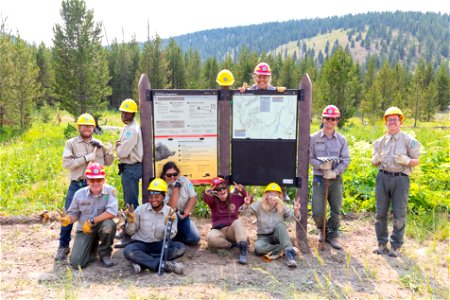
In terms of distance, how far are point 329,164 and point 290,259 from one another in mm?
1532

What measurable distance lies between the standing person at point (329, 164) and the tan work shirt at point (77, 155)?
337cm

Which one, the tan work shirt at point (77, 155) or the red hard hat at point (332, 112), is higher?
the red hard hat at point (332, 112)

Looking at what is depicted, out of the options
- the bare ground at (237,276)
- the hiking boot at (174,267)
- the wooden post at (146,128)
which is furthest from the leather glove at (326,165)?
the wooden post at (146,128)

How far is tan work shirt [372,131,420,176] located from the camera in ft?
19.3

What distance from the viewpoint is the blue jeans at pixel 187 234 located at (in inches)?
254

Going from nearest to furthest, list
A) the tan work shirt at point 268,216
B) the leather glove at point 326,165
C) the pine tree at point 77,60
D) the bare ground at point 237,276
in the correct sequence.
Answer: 1. the bare ground at point 237,276
2. the leather glove at point 326,165
3. the tan work shirt at point 268,216
4. the pine tree at point 77,60

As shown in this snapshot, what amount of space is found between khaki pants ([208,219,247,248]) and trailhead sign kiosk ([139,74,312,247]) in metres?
0.80

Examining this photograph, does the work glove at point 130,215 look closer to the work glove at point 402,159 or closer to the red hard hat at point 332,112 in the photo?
the red hard hat at point 332,112

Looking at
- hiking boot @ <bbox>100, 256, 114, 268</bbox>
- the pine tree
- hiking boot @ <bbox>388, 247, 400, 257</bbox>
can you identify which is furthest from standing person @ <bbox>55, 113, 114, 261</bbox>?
the pine tree

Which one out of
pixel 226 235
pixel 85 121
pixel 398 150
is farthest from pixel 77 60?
pixel 398 150

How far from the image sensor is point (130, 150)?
618 cm

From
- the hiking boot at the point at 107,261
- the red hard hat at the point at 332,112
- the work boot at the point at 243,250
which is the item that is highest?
the red hard hat at the point at 332,112

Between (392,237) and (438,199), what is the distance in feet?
7.80

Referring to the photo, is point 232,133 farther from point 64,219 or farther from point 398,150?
point 64,219
